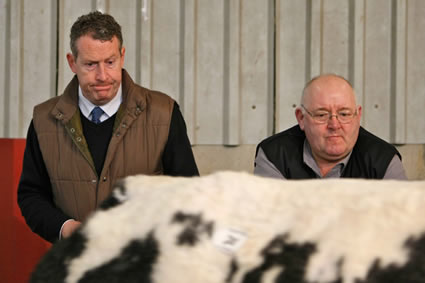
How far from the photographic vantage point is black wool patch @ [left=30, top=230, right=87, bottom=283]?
2.98ft

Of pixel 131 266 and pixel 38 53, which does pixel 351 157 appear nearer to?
pixel 131 266

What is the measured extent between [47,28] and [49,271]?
111 inches

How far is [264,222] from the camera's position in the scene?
0.81 metres

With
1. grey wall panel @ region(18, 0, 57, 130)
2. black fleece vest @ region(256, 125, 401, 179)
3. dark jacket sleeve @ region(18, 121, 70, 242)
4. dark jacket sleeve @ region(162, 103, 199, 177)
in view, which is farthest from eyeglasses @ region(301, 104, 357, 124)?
grey wall panel @ region(18, 0, 57, 130)

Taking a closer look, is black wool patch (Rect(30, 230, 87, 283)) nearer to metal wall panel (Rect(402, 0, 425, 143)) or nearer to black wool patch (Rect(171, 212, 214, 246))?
black wool patch (Rect(171, 212, 214, 246))

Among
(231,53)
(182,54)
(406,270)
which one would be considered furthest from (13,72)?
(406,270)

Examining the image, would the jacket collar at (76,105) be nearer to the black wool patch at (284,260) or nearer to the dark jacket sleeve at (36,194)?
the dark jacket sleeve at (36,194)

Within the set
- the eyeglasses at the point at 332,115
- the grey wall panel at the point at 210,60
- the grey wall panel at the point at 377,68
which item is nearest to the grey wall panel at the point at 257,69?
the grey wall panel at the point at 210,60

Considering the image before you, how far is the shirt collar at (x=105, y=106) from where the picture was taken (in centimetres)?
197

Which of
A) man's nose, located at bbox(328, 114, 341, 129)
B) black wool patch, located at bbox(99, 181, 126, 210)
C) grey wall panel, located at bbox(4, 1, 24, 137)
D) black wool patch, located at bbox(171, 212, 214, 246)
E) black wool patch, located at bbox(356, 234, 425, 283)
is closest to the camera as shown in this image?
black wool patch, located at bbox(356, 234, 425, 283)

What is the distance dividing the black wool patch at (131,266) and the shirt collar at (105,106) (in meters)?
1.15

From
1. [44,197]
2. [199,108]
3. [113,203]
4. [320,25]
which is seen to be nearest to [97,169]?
[44,197]

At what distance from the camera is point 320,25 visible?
3.55 metres

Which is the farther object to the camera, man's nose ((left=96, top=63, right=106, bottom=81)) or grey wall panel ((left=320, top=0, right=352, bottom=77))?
grey wall panel ((left=320, top=0, right=352, bottom=77))
